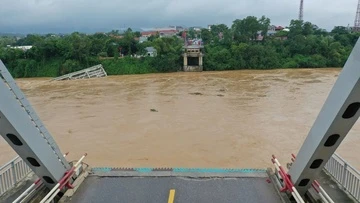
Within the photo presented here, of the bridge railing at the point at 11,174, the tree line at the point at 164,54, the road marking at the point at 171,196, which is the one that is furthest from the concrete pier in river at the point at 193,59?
the road marking at the point at 171,196

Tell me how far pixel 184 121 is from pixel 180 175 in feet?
29.7

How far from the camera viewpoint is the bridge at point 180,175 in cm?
407

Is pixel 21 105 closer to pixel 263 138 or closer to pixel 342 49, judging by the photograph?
pixel 263 138

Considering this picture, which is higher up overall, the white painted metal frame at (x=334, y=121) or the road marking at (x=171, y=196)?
the white painted metal frame at (x=334, y=121)

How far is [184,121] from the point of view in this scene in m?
15.6

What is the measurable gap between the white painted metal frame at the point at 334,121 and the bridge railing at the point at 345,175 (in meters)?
0.97

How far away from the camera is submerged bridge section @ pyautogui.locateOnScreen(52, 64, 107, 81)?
106 feet

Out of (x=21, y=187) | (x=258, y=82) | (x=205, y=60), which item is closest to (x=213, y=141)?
(x=21, y=187)

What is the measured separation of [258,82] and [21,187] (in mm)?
23777

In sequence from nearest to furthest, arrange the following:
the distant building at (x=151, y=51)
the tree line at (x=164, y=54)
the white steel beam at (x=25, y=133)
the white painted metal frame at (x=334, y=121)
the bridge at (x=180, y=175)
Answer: the white painted metal frame at (x=334, y=121) → the bridge at (x=180, y=175) → the white steel beam at (x=25, y=133) → the tree line at (x=164, y=54) → the distant building at (x=151, y=51)

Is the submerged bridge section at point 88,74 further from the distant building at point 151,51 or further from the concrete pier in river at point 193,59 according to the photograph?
the concrete pier in river at point 193,59

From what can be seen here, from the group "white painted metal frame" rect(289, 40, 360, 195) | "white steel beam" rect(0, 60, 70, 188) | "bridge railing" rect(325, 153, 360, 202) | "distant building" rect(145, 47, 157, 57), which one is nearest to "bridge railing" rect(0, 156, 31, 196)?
"white steel beam" rect(0, 60, 70, 188)

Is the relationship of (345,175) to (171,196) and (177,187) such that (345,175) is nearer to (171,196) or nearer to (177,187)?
(177,187)

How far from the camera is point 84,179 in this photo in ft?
21.1
